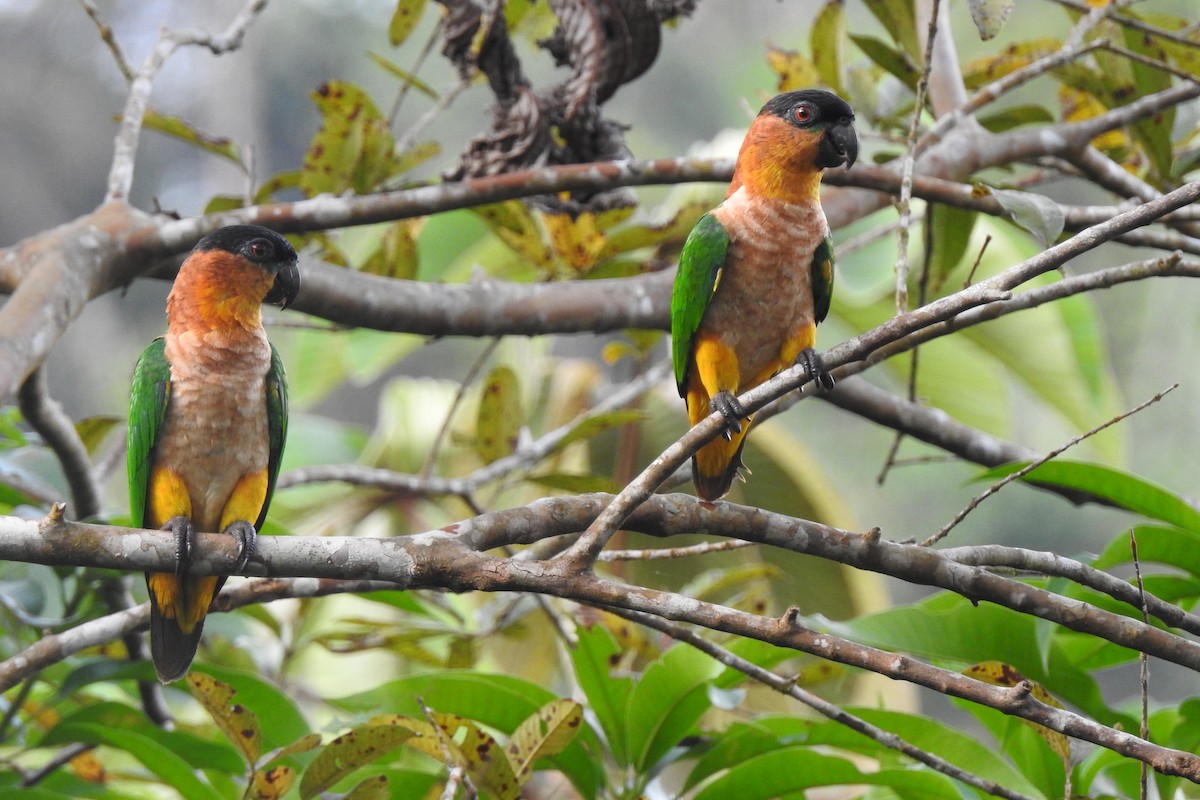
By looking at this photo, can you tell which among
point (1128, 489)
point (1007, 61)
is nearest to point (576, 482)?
point (1128, 489)

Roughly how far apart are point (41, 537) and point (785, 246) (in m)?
2.16

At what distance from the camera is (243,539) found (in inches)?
107

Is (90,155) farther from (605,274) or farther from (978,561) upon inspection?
(978,561)

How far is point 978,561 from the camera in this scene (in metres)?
2.48

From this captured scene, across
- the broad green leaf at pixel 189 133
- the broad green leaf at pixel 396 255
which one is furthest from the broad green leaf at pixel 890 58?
the broad green leaf at pixel 189 133

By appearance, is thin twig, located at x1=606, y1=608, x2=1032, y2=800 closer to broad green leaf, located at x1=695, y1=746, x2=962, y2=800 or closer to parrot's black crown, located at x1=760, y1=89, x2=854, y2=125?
broad green leaf, located at x1=695, y1=746, x2=962, y2=800

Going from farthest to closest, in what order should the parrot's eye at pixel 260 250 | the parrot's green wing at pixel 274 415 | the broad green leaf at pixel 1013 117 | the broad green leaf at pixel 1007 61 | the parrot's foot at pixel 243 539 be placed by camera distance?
1. the broad green leaf at pixel 1007 61
2. the broad green leaf at pixel 1013 117
3. the parrot's green wing at pixel 274 415
4. the parrot's eye at pixel 260 250
5. the parrot's foot at pixel 243 539

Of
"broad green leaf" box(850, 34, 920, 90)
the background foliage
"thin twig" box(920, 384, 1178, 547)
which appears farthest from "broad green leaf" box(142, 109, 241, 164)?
"thin twig" box(920, 384, 1178, 547)

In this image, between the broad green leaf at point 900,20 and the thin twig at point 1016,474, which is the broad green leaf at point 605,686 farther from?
the broad green leaf at point 900,20

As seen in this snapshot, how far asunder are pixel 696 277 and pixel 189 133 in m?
1.94

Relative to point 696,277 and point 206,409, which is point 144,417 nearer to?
point 206,409

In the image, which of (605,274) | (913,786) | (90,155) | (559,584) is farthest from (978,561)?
(90,155)

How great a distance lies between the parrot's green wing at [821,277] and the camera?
11.0 ft

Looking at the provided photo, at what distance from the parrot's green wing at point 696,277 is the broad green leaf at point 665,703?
0.97m
